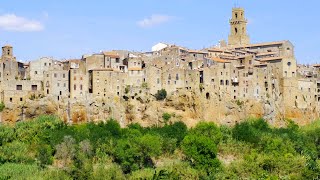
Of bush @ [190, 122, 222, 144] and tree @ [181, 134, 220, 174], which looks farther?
bush @ [190, 122, 222, 144]

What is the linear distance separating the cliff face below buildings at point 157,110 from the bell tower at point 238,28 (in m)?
18.4

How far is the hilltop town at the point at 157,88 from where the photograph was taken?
2653 inches

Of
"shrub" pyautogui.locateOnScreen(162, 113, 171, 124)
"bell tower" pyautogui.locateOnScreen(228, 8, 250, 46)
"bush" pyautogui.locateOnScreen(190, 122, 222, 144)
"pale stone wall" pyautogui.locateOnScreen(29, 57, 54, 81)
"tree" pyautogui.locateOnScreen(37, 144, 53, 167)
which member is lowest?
"tree" pyautogui.locateOnScreen(37, 144, 53, 167)

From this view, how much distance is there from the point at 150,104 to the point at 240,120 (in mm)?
9568

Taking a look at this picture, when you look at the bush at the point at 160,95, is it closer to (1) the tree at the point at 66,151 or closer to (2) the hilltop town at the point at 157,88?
(2) the hilltop town at the point at 157,88

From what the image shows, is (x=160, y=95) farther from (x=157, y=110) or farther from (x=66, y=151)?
(x=66, y=151)

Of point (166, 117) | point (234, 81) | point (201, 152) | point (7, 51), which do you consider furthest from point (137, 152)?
point (7, 51)

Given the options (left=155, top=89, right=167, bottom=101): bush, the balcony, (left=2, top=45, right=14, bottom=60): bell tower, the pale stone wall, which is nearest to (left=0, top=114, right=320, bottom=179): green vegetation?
(left=155, top=89, right=167, bottom=101): bush

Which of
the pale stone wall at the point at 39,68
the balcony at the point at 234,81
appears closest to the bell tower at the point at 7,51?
the pale stone wall at the point at 39,68

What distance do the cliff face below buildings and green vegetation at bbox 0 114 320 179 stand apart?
1.10 meters

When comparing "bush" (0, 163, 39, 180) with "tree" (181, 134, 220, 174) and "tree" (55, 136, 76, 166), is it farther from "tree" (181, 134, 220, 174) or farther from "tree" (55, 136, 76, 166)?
"tree" (181, 134, 220, 174)

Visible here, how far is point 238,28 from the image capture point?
9288 cm

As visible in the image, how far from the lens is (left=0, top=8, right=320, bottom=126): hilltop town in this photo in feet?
221

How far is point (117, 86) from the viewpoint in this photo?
6912 centimetres
